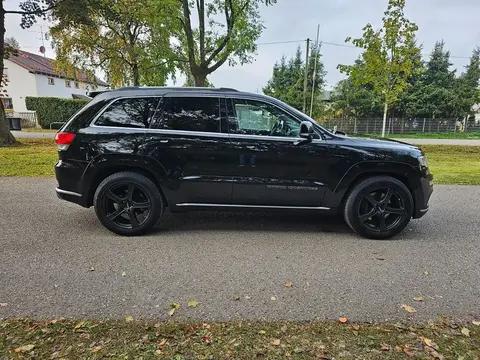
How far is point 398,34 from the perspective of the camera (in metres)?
13.3

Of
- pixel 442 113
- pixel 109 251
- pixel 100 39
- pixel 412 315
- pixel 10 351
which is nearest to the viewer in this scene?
pixel 10 351

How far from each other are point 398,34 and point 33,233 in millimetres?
14751

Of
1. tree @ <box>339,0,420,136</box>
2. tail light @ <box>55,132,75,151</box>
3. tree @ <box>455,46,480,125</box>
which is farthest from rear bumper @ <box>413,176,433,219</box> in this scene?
tree @ <box>455,46,480,125</box>

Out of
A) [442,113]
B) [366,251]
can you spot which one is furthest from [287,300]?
[442,113]

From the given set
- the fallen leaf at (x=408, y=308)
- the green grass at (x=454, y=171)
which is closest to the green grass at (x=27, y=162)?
the fallen leaf at (x=408, y=308)

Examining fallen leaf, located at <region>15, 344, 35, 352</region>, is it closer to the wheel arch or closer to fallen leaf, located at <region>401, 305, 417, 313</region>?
the wheel arch

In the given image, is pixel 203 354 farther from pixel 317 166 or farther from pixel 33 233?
pixel 33 233

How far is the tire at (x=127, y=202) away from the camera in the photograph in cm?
406

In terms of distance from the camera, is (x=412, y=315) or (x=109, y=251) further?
(x=109, y=251)

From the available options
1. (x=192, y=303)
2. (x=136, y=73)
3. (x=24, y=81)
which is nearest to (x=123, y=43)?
(x=136, y=73)

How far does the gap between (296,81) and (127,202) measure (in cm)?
3122

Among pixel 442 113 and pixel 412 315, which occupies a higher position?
pixel 442 113

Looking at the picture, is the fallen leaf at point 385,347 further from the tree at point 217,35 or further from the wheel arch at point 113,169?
the tree at point 217,35

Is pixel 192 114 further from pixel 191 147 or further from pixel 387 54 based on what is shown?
pixel 387 54
